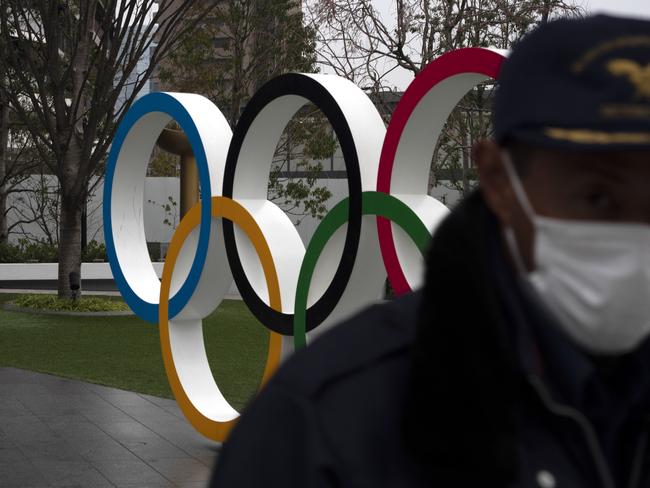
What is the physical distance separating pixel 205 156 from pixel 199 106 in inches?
25.1

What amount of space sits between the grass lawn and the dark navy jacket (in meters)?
10.4

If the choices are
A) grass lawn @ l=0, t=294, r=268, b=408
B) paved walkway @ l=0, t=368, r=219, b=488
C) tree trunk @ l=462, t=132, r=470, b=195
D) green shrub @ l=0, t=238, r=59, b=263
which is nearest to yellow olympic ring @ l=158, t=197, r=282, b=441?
paved walkway @ l=0, t=368, r=219, b=488

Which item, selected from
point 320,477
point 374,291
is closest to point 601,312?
point 320,477

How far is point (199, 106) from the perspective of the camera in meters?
10.3

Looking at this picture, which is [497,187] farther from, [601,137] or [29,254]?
[29,254]

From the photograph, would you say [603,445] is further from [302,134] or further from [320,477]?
[302,134]

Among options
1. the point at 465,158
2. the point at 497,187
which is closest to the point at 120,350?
the point at 465,158

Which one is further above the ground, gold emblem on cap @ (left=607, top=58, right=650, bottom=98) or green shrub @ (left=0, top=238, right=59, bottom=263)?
gold emblem on cap @ (left=607, top=58, right=650, bottom=98)

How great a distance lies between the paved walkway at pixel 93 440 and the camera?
866cm

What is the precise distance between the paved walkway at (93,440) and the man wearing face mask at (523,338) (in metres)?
7.13

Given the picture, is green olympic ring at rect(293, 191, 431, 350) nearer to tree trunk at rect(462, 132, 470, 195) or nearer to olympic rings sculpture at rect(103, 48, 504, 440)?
olympic rings sculpture at rect(103, 48, 504, 440)

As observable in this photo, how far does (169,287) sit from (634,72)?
8997 millimetres

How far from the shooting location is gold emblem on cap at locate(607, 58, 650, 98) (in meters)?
1.51

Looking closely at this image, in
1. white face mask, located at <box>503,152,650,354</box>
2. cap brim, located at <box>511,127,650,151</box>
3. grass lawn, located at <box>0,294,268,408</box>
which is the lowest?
→ grass lawn, located at <box>0,294,268,408</box>
